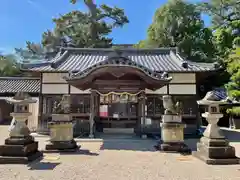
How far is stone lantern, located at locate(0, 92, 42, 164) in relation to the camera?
6.49 m

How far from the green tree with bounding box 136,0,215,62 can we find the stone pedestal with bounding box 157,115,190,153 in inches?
560

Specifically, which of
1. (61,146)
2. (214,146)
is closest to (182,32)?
(214,146)

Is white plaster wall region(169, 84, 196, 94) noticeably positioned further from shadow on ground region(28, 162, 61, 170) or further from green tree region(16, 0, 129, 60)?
green tree region(16, 0, 129, 60)

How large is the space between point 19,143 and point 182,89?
32.7 feet

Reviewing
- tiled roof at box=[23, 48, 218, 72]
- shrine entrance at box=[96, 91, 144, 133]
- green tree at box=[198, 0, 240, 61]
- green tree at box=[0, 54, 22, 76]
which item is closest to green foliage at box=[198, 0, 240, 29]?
green tree at box=[198, 0, 240, 61]

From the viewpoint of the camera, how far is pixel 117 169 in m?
5.84

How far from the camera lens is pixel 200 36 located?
78.4 feet

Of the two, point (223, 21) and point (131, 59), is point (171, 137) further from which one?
point (223, 21)

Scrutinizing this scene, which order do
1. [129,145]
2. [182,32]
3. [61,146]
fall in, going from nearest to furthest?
1. [61,146]
2. [129,145]
3. [182,32]

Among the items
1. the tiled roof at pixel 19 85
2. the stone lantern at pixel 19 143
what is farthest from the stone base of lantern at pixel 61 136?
the tiled roof at pixel 19 85

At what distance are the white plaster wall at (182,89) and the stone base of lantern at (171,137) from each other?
5.50 meters

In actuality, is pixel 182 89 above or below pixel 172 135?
above

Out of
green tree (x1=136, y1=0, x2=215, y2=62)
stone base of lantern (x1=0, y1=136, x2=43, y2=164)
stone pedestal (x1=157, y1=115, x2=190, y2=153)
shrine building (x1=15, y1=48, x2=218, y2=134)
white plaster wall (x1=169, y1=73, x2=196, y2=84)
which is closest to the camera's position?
stone base of lantern (x1=0, y1=136, x2=43, y2=164)

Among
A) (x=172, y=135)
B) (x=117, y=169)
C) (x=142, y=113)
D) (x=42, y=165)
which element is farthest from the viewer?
(x=142, y=113)
